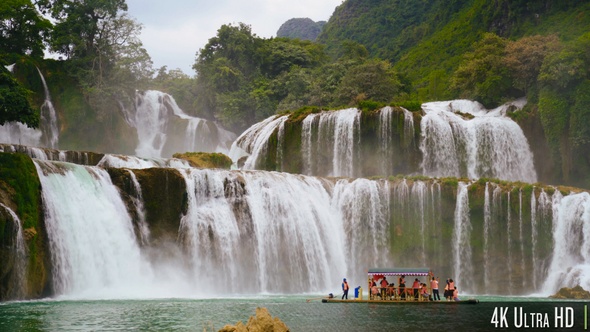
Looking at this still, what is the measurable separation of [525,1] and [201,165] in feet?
139

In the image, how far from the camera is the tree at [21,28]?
5878 centimetres

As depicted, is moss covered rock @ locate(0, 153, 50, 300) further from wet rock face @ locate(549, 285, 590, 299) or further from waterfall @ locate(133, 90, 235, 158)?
waterfall @ locate(133, 90, 235, 158)

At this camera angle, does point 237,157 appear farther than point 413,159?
Yes

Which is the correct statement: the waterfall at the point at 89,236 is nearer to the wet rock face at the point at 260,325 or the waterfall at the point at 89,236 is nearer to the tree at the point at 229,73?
the wet rock face at the point at 260,325

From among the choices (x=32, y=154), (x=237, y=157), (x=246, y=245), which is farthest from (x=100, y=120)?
(x=246, y=245)

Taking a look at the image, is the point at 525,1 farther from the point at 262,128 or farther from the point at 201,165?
the point at 201,165

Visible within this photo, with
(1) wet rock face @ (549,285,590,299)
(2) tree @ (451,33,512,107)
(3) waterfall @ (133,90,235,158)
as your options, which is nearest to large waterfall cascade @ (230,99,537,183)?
(2) tree @ (451,33,512,107)

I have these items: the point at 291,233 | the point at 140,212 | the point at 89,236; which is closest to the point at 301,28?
the point at 291,233

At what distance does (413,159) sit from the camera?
50.8 meters

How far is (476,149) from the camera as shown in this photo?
50.3m

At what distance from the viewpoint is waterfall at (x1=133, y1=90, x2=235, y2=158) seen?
220 feet

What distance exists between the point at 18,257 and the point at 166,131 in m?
39.6

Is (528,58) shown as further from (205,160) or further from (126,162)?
(126,162)

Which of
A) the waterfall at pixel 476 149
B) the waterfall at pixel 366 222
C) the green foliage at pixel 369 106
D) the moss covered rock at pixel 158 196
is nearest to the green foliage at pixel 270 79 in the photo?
the green foliage at pixel 369 106
